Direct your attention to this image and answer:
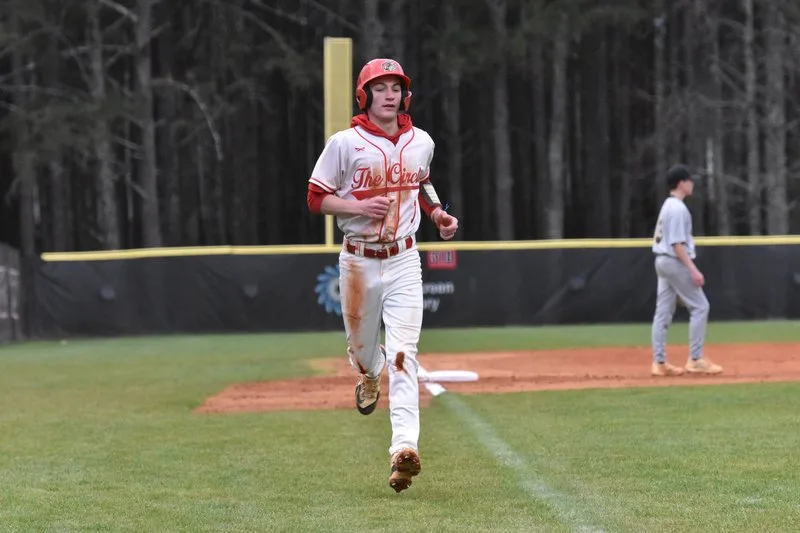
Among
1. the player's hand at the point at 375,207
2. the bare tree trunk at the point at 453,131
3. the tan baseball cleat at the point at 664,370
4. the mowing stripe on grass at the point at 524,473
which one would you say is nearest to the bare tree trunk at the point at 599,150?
the bare tree trunk at the point at 453,131

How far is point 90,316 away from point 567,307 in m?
8.63

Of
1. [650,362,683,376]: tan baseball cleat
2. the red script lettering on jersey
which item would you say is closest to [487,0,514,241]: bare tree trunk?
[650,362,683,376]: tan baseball cleat

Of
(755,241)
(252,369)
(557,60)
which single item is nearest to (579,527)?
(252,369)

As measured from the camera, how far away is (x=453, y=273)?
2236 centimetres

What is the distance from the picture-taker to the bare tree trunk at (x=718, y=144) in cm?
4184

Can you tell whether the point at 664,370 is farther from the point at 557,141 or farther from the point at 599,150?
the point at 599,150

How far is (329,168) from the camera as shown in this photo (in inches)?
244

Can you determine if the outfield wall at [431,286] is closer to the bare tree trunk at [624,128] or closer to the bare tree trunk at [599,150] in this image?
the bare tree trunk at [599,150]

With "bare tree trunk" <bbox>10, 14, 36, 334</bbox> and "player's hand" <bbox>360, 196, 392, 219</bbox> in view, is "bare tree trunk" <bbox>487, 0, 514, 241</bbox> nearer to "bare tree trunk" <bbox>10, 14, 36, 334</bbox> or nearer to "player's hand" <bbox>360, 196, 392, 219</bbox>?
"bare tree trunk" <bbox>10, 14, 36, 334</bbox>

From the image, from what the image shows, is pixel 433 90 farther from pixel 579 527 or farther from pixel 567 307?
pixel 579 527

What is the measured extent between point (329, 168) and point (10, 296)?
16384 mm

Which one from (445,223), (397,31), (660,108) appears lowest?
(445,223)

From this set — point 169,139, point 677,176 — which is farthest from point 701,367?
point 169,139

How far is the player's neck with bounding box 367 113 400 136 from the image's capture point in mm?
6238
